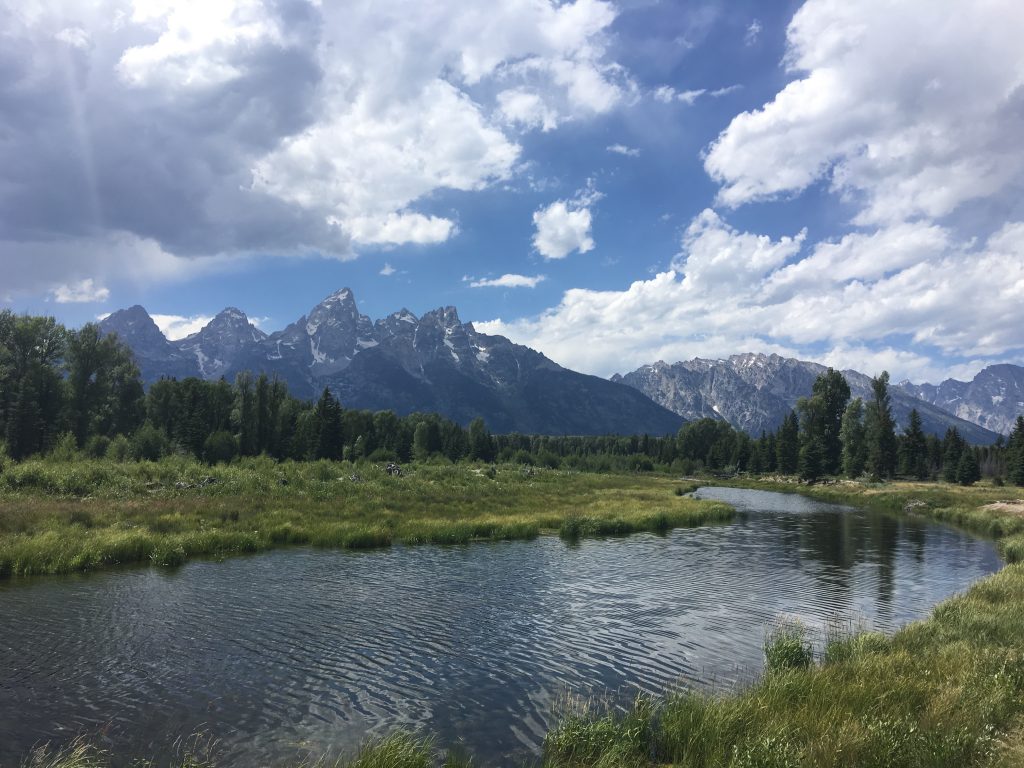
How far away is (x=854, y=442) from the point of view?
12444 centimetres

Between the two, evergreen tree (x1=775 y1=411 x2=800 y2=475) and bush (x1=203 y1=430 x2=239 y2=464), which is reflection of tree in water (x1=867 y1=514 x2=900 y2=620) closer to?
evergreen tree (x1=775 y1=411 x2=800 y2=475)

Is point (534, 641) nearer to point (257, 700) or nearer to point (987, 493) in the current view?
point (257, 700)

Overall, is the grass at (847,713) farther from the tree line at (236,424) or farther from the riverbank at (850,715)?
the tree line at (236,424)

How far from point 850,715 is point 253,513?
38.9 metres

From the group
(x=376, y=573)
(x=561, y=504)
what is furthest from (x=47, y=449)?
(x=376, y=573)

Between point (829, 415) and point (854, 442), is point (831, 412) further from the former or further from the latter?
point (854, 442)

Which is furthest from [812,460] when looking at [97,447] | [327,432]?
[97,447]

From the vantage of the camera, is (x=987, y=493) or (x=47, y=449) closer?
(x=987, y=493)

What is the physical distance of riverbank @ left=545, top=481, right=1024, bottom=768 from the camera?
9.52 meters

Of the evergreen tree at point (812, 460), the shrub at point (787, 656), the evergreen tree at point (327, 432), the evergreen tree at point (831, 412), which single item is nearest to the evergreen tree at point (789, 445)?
the evergreen tree at point (831, 412)

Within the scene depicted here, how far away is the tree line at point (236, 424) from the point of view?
3425 inches

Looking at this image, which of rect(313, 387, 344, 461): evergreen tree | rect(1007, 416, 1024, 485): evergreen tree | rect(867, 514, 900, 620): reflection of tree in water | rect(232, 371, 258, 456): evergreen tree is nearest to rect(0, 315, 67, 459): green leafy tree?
rect(232, 371, 258, 456): evergreen tree

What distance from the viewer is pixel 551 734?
489 inches

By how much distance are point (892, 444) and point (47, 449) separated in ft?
499
